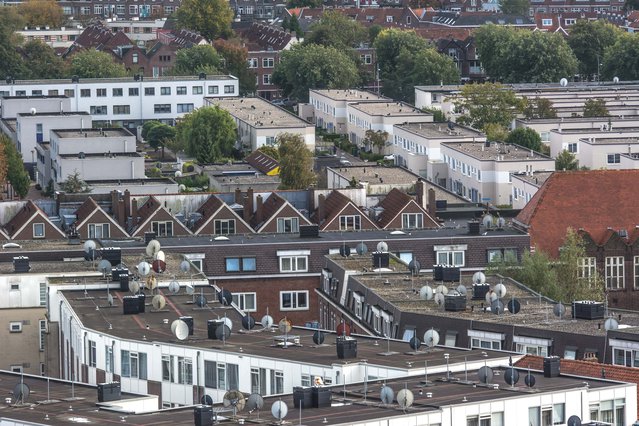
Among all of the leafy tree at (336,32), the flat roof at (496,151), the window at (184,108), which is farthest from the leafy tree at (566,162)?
the leafy tree at (336,32)

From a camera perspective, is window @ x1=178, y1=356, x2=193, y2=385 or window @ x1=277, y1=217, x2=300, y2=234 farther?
window @ x1=277, y1=217, x2=300, y2=234

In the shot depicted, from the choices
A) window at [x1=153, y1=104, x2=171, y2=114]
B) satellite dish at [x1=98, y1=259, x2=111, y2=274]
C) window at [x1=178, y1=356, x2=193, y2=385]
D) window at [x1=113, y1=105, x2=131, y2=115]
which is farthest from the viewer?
window at [x1=153, y1=104, x2=171, y2=114]

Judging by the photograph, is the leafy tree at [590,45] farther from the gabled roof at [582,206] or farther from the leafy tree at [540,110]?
the gabled roof at [582,206]

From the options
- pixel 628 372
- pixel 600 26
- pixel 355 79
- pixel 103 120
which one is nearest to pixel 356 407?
pixel 628 372

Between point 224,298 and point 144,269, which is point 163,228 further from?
point 224,298

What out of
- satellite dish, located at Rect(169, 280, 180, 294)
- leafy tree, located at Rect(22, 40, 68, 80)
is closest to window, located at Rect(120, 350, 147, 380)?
satellite dish, located at Rect(169, 280, 180, 294)

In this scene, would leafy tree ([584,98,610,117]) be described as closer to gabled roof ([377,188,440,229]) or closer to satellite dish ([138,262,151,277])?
gabled roof ([377,188,440,229])

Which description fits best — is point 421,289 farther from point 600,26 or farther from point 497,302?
point 600,26
